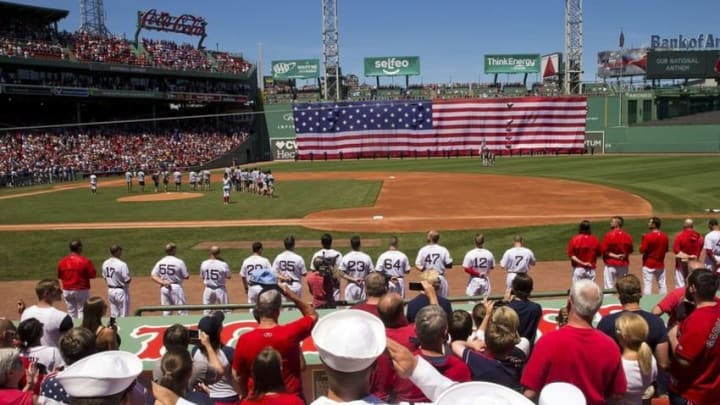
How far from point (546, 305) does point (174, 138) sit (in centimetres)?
5373

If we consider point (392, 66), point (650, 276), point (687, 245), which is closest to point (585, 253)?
point (650, 276)

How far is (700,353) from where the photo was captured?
172 inches

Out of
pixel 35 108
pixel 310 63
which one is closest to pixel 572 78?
pixel 310 63

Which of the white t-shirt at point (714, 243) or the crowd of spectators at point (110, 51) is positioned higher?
the crowd of spectators at point (110, 51)

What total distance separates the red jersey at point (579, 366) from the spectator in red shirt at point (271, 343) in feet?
5.72

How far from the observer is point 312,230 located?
1992 centimetres

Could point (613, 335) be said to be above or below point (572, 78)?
below

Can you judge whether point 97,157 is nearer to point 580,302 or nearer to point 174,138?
point 174,138

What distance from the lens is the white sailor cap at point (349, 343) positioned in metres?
2.83

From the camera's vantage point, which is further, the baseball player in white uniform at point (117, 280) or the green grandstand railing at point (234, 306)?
the baseball player in white uniform at point (117, 280)

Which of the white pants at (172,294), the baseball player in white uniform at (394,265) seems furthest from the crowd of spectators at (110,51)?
the baseball player in white uniform at (394,265)

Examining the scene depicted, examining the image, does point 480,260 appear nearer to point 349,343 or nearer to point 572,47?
point 349,343

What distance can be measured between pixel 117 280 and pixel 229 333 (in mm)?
5373

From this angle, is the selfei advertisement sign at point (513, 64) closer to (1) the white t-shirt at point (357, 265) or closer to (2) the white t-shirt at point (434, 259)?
(2) the white t-shirt at point (434, 259)
